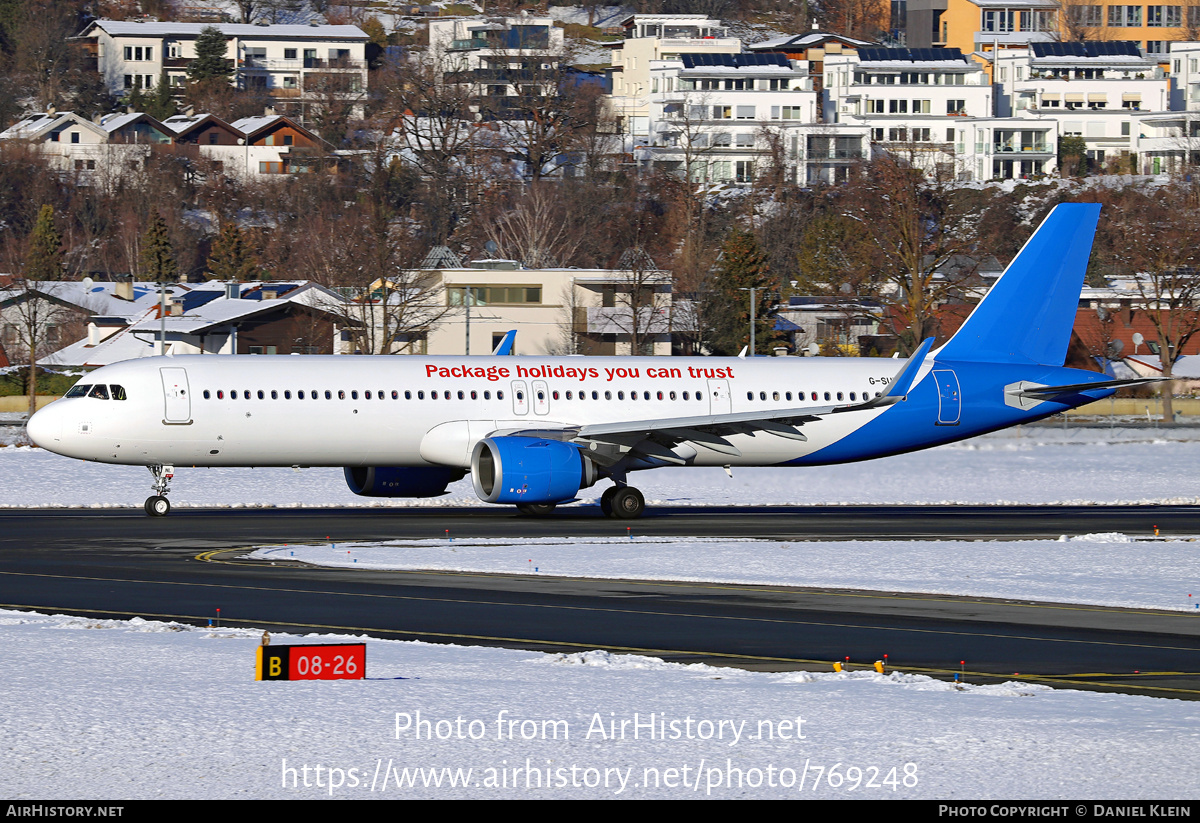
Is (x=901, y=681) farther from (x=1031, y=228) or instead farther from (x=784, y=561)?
(x=1031, y=228)

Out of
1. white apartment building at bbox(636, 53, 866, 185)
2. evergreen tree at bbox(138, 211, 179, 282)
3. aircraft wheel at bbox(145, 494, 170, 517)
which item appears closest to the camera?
aircraft wheel at bbox(145, 494, 170, 517)

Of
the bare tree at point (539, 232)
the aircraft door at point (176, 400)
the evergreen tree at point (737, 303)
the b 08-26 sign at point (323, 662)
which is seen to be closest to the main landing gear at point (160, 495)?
the aircraft door at point (176, 400)

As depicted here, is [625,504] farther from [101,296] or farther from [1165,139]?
[1165,139]

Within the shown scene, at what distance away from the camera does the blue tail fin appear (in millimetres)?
41312

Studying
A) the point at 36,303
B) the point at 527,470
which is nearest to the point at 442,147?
the point at 36,303

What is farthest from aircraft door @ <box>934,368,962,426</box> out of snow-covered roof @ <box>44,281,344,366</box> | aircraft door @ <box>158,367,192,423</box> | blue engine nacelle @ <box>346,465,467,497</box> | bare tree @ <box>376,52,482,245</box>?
bare tree @ <box>376,52,482,245</box>

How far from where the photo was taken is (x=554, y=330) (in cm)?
10088

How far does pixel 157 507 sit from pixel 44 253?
10894 cm

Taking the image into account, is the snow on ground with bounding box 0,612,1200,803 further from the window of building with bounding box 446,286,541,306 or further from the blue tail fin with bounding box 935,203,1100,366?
the window of building with bounding box 446,286,541,306

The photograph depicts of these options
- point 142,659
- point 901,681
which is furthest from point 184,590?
point 901,681

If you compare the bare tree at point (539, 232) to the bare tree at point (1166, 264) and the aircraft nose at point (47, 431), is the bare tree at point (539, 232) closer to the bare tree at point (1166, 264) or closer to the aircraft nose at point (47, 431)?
the bare tree at point (1166, 264)

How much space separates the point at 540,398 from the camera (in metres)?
38.4

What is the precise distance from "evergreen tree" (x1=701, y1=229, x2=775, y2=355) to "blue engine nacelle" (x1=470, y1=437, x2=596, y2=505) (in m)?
65.3
